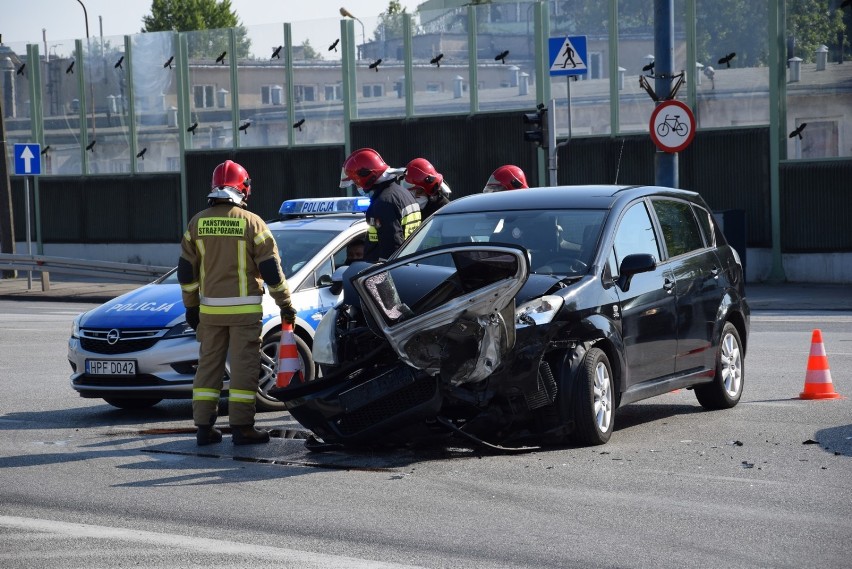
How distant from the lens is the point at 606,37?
2738cm

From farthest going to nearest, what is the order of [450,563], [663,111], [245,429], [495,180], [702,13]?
1. [702,13]
2. [663,111]
3. [495,180]
4. [245,429]
5. [450,563]

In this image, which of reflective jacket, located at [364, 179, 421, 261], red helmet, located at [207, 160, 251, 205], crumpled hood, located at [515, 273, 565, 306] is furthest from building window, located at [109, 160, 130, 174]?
crumpled hood, located at [515, 273, 565, 306]

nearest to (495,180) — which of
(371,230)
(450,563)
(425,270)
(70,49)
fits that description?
(371,230)

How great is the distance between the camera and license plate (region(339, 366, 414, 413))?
8445 mm

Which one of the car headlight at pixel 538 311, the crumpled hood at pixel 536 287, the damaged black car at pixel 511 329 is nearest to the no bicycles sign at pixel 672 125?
the damaged black car at pixel 511 329

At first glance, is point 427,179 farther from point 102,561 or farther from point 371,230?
point 102,561

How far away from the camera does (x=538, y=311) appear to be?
8.54 meters

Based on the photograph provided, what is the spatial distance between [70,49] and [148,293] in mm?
26889

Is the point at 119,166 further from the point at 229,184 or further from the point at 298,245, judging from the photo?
the point at 229,184

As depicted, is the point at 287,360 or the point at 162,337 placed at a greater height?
the point at 162,337

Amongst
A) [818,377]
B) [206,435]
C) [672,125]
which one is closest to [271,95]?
[672,125]

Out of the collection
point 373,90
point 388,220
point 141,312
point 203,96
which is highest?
point 203,96

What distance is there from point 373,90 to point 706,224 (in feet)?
67.7

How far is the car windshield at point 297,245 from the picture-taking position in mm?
11703
